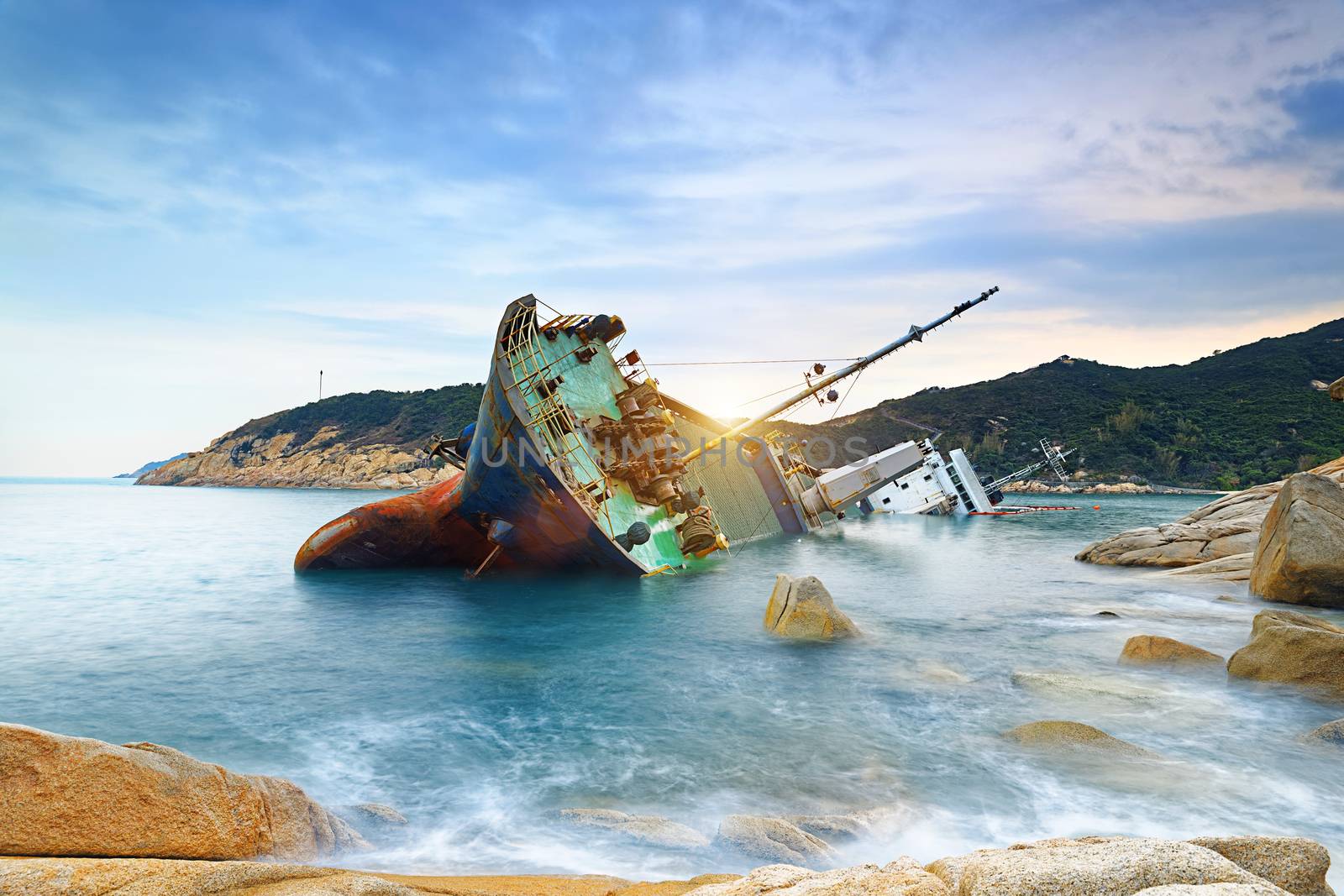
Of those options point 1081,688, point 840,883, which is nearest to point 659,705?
point 1081,688

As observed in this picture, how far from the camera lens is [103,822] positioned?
4.12 metres

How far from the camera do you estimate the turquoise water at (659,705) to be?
22.7 ft

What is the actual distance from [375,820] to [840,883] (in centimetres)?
504

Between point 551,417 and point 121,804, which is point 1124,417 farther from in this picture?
point 121,804

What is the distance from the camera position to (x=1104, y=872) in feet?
9.81

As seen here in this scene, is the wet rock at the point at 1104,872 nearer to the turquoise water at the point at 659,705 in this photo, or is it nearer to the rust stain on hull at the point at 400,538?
the turquoise water at the point at 659,705

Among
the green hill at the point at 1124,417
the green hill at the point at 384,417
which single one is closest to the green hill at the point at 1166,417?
the green hill at the point at 1124,417

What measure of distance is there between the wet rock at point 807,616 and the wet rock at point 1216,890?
11393mm

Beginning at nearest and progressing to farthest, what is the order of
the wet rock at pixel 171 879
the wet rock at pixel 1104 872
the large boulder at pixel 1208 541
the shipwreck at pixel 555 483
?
the wet rock at pixel 1104 872
the wet rock at pixel 171 879
the shipwreck at pixel 555 483
the large boulder at pixel 1208 541

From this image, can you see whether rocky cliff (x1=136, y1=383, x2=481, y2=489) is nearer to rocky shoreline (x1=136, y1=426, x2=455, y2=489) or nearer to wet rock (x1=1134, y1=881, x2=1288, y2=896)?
rocky shoreline (x1=136, y1=426, x2=455, y2=489)

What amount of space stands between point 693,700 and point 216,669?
9043mm

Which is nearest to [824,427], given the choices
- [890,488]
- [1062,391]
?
[1062,391]

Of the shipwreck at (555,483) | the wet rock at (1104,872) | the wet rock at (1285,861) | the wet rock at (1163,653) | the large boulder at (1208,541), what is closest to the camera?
the wet rock at (1104,872)

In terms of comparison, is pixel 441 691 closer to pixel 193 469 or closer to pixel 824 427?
pixel 824 427
